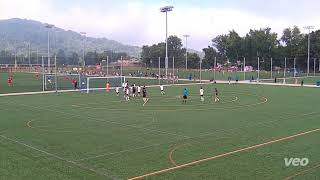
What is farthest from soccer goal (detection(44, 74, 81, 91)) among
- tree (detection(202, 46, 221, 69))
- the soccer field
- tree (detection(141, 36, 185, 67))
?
tree (detection(202, 46, 221, 69))

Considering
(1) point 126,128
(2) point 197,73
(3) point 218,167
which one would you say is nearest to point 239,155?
(3) point 218,167

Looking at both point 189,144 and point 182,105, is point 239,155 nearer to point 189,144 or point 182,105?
point 189,144

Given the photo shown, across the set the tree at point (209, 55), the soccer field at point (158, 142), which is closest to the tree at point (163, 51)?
the tree at point (209, 55)

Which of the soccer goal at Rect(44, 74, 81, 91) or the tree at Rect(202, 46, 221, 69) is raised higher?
the tree at Rect(202, 46, 221, 69)

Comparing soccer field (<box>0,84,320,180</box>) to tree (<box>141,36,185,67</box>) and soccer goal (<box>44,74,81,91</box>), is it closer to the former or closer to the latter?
soccer goal (<box>44,74,81,91</box>)

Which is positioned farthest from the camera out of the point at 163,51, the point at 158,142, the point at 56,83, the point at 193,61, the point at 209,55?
the point at 163,51

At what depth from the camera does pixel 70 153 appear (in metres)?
16.6

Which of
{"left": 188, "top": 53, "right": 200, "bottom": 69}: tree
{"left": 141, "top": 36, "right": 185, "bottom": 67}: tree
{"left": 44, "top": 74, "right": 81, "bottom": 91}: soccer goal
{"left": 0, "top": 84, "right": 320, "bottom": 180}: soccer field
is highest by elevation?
{"left": 141, "top": 36, "right": 185, "bottom": 67}: tree

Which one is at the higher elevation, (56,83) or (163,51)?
(163,51)

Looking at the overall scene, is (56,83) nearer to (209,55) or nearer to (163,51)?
(209,55)

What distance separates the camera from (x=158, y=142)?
18.8 meters

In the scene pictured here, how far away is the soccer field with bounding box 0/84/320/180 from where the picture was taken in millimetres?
13992

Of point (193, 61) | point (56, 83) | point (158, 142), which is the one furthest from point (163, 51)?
point (158, 142)

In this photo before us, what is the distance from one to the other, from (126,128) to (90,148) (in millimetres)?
5165
